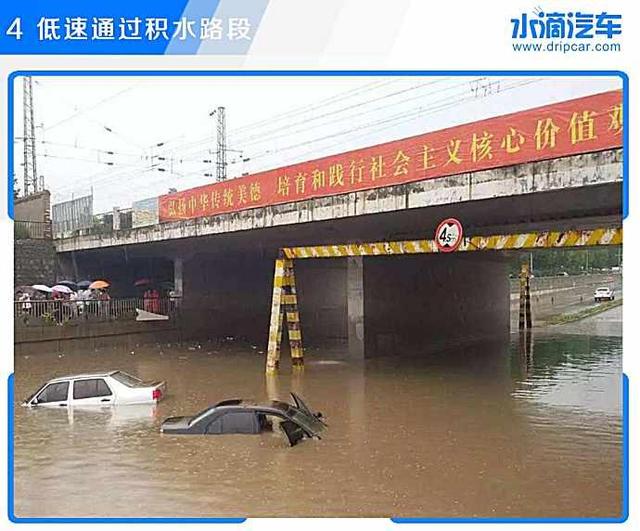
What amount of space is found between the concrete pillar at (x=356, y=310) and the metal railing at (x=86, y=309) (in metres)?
10.7

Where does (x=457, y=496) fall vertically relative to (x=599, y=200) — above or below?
below

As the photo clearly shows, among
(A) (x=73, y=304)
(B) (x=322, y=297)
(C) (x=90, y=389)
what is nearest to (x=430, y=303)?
(B) (x=322, y=297)

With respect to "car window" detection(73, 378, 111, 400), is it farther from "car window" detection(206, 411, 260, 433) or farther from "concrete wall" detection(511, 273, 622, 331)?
"concrete wall" detection(511, 273, 622, 331)

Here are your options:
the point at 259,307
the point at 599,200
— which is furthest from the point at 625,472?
the point at 259,307

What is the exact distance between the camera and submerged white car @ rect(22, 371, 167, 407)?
13914mm

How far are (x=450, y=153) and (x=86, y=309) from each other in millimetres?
18424

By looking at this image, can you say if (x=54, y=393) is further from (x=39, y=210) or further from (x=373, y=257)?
(x=39, y=210)

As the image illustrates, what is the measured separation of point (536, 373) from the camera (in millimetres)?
19875

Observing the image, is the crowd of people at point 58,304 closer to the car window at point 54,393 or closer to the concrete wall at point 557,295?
the car window at point 54,393

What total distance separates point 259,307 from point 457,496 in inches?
974

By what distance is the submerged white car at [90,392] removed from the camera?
548 inches

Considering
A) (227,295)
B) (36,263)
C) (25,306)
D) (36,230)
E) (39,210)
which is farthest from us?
(227,295)

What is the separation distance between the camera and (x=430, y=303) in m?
25.8

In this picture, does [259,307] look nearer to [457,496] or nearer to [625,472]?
[457,496]
